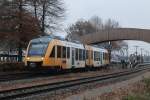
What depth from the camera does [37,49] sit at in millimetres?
36938

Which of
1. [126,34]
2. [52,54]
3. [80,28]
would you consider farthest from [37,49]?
[80,28]

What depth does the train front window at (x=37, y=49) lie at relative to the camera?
36463 mm

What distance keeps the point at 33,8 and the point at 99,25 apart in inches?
3560

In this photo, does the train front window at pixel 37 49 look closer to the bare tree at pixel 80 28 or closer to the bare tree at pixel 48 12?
the bare tree at pixel 48 12

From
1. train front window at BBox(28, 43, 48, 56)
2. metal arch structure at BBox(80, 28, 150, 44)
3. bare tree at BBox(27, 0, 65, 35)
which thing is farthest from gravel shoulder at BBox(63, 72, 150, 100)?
metal arch structure at BBox(80, 28, 150, 44)

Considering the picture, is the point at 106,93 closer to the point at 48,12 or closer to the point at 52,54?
the point at 52,54

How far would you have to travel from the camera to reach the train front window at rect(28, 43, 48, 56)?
3646 centimetres

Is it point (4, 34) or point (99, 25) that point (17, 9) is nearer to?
point (4, 34)

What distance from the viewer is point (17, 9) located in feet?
175

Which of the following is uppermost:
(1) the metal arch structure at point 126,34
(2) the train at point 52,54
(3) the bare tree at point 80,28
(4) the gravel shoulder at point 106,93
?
(3) the bare tree at point 80,28

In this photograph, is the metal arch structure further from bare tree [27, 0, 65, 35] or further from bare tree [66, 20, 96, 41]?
bare tree [66, 20, 96, 41]

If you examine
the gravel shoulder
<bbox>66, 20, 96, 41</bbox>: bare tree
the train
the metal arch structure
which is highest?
<bbox>66, 20, 96, 41</bbox>: bare tree

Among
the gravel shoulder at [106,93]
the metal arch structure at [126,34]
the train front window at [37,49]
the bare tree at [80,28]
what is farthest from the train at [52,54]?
the bare tree at [80,28]

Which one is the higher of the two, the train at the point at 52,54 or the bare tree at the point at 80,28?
the bare tree at the point at 80,28
